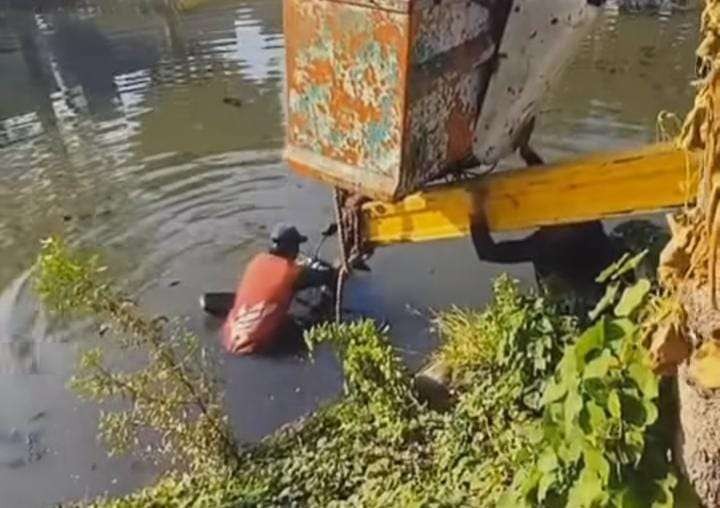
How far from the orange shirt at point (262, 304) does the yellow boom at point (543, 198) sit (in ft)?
4.65

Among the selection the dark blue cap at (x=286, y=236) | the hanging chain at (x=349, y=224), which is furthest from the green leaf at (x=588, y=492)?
the dark blue cap at (x=286, y=236)

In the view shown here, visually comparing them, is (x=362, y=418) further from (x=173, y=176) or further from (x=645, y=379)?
(x=173, y=176)

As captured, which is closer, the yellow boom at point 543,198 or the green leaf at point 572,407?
the green leaf at point 572,407

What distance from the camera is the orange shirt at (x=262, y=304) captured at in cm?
709

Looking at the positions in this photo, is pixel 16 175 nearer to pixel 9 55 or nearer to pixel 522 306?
pixel 9 55

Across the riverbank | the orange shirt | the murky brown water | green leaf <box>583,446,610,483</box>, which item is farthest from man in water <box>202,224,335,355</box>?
green leaf <box>583,446,610,483</box>

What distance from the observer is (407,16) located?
4.61 meters

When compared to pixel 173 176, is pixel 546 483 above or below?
above

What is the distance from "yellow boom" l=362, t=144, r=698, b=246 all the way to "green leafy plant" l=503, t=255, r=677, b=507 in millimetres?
968

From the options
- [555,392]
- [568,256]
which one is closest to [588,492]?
[555,392]

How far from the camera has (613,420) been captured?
151 inches

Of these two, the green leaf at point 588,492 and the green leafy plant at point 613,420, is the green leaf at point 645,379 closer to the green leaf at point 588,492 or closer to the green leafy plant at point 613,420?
the green leafy plant at point 613,420

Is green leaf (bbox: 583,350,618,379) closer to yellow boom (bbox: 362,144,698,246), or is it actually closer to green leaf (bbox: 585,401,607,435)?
green leaf (bbox: 585,401,607,435)

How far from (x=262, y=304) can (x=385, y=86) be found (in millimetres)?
2580
